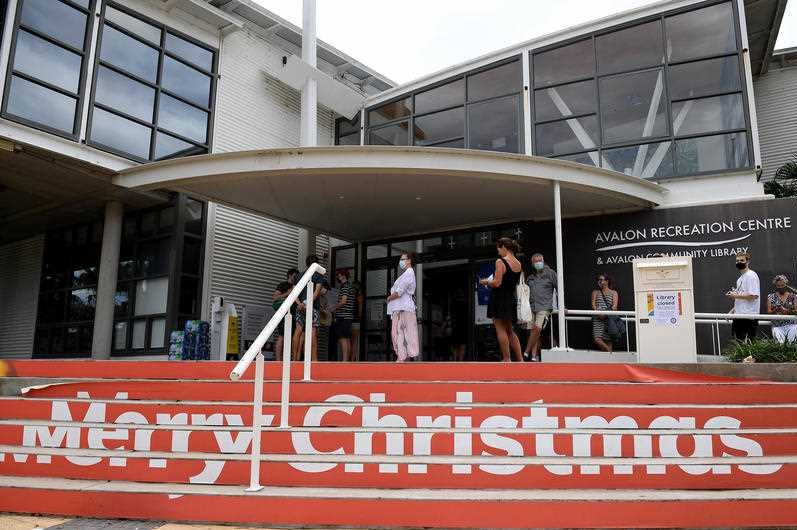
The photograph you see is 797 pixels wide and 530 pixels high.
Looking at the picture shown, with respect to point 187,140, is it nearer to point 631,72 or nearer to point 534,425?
point 631,72

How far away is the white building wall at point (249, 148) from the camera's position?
11555 millimetres

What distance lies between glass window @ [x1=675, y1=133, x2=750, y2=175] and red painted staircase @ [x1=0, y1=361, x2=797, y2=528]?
5.50 metres

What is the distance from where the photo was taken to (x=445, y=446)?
4359 mm

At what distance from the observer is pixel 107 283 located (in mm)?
10750

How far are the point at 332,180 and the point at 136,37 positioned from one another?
4779 mm

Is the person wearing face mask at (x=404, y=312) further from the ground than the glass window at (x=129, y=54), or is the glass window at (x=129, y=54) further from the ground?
the glass window at (x=129, y=54)

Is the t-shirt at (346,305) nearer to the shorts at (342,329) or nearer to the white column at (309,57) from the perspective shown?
the shorts at (342,329)

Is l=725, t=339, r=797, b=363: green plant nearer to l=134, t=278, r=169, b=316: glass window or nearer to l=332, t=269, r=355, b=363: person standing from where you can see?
l=332, t=269, r=355, b=363: person standing

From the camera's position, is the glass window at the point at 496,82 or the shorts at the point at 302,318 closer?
the shorts at the point at 302,318

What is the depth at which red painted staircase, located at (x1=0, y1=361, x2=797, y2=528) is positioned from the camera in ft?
12.1

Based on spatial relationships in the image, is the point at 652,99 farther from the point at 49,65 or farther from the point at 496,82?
the point at 49,65

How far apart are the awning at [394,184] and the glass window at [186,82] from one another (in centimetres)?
238

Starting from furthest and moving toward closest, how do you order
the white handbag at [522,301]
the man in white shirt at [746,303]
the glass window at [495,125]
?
the glass window at [495,125], the white handbag at [522,301], the man in white shirt at [746,303]

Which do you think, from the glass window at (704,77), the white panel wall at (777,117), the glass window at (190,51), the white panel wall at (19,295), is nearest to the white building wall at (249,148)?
the glass window at (190,51)
